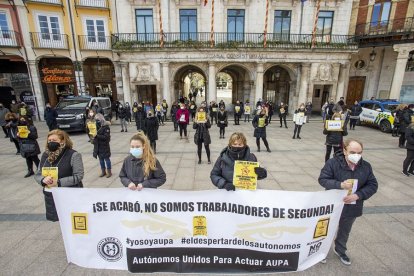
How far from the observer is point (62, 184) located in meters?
2.93

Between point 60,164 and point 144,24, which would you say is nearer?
point 60,164

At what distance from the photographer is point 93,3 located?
56.8 ft

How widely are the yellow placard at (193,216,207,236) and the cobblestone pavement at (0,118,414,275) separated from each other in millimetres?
1261

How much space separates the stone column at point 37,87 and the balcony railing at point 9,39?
147 cm

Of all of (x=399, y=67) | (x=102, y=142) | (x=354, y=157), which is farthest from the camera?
(x=399, y=67)

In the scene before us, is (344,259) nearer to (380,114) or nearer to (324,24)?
(380,114)

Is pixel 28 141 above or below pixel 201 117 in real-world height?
below

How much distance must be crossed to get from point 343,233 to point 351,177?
903 millimetres

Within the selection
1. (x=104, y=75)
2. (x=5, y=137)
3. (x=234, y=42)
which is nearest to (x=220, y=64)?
(x=234, y=42)

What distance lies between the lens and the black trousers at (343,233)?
293cm

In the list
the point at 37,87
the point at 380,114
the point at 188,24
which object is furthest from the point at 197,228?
the point at 37,87

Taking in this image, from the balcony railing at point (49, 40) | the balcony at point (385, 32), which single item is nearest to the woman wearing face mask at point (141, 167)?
the balcony railing at point (49, 40)

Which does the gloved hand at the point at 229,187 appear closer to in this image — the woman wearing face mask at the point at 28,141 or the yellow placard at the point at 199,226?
the yellow placard at the point at 199,226

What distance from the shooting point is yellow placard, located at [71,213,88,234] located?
275 cm
